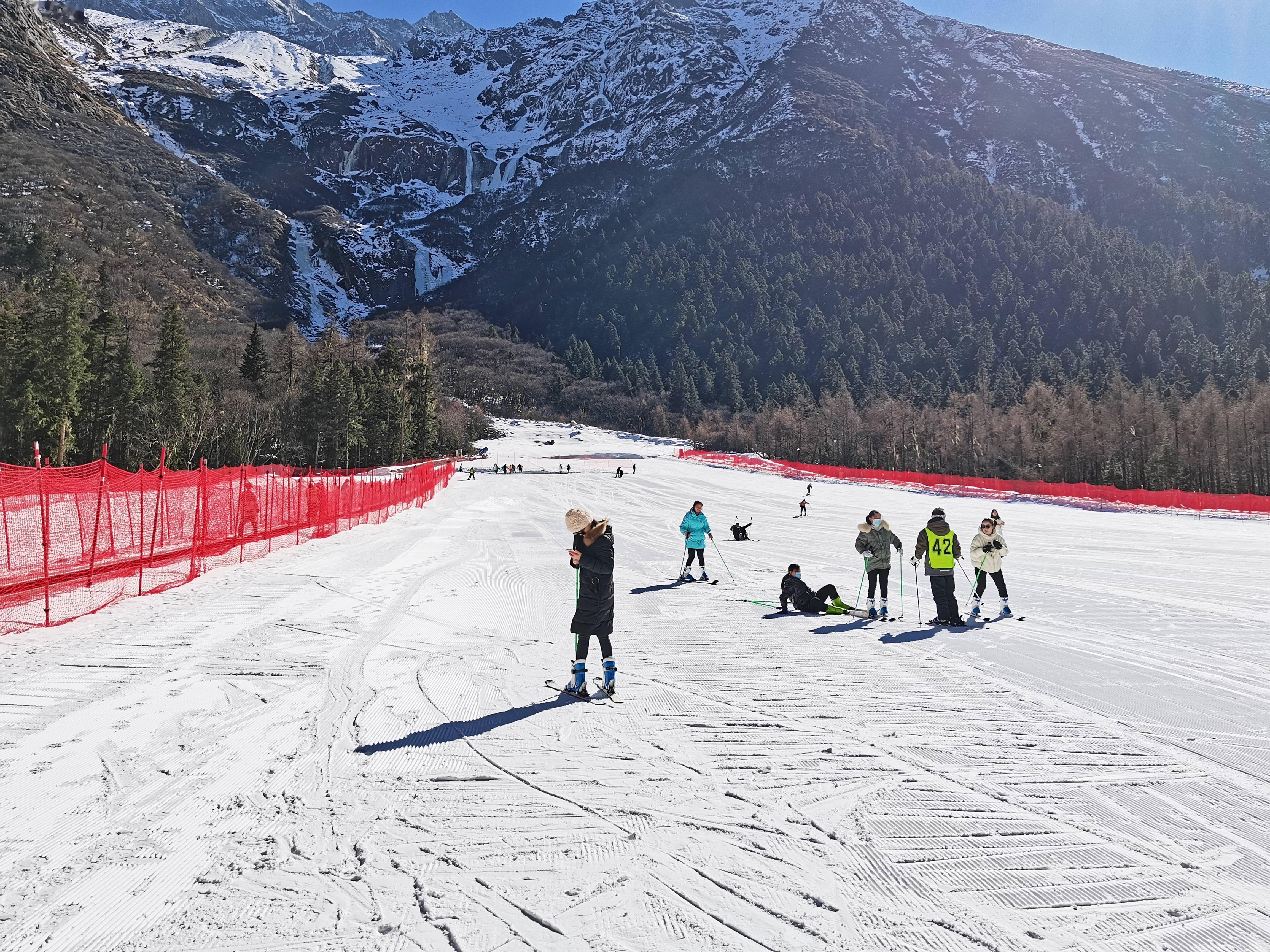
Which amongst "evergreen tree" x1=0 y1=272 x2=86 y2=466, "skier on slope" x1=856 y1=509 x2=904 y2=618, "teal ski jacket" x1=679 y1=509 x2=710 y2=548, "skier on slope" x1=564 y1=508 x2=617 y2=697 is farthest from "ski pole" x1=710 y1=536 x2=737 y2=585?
"evergreen tree" x1=0 y1=272 x2=86 y2=466

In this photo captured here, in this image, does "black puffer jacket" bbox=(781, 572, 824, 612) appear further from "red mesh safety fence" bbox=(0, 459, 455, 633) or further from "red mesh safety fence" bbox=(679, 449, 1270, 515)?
"red mesh safety fence" bbox=(679, 449, 1270, 515)

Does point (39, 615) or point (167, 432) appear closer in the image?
point (39, 615)

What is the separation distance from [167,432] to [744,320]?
161m

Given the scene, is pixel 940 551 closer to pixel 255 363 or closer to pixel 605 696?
pixel 605 696

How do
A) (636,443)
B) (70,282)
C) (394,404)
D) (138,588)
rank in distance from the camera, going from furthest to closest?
(636,443) < (394,404) < (70,282) < (138,588)

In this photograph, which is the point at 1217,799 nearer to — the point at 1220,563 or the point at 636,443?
the point at 1220,563

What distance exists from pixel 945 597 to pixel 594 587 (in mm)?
5967

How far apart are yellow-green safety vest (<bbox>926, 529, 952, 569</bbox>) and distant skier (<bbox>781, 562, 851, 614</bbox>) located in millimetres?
1464

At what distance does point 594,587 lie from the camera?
610 cm

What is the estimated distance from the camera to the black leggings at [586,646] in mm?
6172

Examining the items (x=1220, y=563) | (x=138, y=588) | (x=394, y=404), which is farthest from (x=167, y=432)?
(x=1220, y=563)

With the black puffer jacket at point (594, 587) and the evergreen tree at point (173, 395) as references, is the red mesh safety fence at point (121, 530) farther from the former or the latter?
the evergreen tree at point (173, 395)

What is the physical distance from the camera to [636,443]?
360 feet

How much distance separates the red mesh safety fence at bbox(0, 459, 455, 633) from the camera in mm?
9250
